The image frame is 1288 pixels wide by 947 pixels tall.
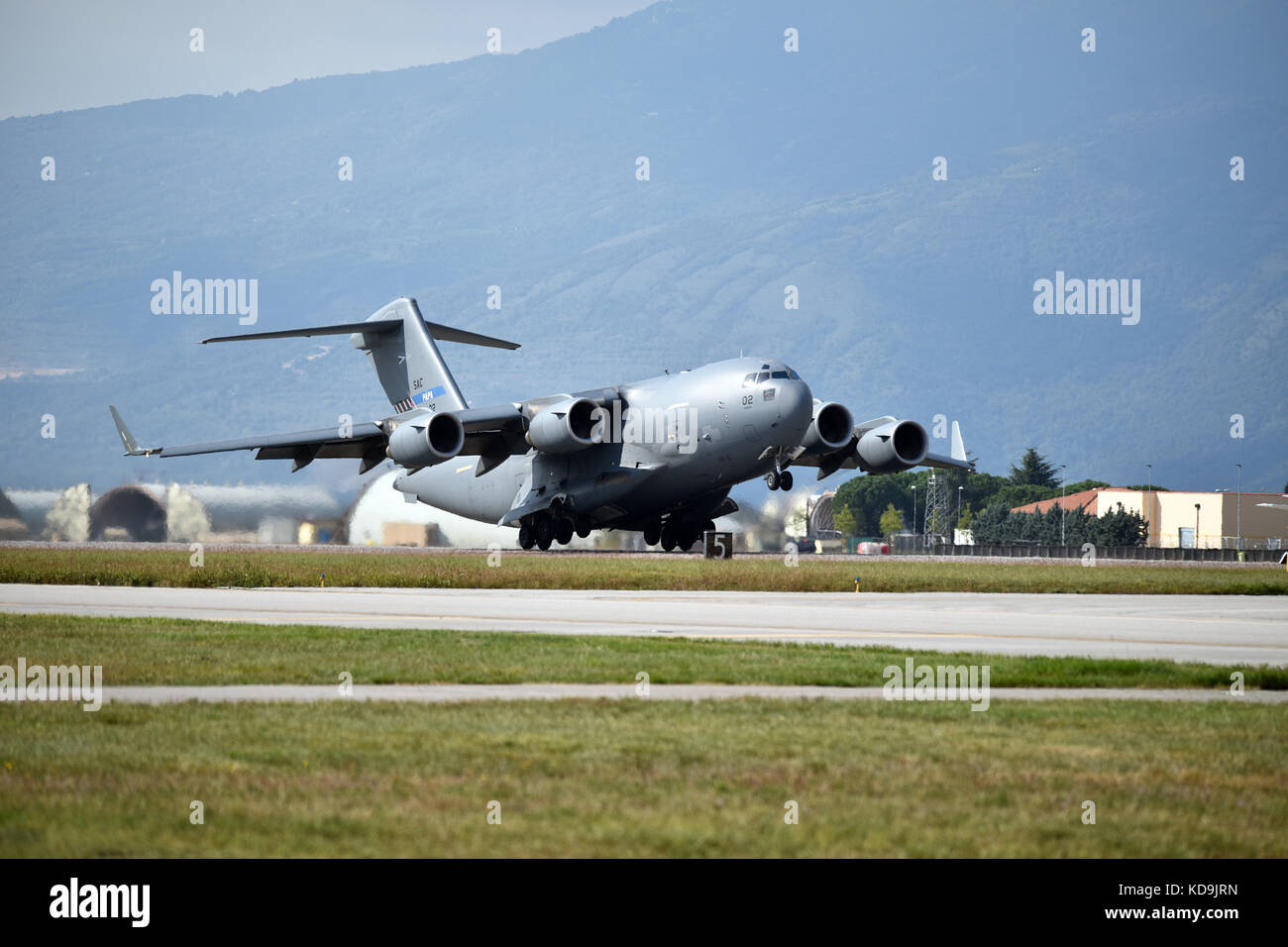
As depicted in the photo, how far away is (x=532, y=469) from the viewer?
53188 mm

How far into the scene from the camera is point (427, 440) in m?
44.2

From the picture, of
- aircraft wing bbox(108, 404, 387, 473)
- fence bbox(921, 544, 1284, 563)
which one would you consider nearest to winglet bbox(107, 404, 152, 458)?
aircraft wing bbox(108, 404, 387, 473)

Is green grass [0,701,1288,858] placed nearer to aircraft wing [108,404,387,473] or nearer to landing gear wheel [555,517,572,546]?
aircraft wing [108,404,387,473]

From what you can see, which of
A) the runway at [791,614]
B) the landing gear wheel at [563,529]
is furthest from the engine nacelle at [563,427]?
the runway at [791,614]

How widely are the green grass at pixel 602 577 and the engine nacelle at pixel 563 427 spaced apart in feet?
14.2

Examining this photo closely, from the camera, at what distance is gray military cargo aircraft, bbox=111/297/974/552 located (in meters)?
45.8

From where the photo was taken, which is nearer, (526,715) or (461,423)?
(526,715)

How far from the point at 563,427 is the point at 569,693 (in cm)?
3450

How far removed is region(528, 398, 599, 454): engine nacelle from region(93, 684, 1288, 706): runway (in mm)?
33647

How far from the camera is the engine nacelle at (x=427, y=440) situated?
44.3m

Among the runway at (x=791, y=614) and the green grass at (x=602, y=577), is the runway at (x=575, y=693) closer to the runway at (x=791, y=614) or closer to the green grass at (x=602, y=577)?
the runway at (x=791, y=614)
